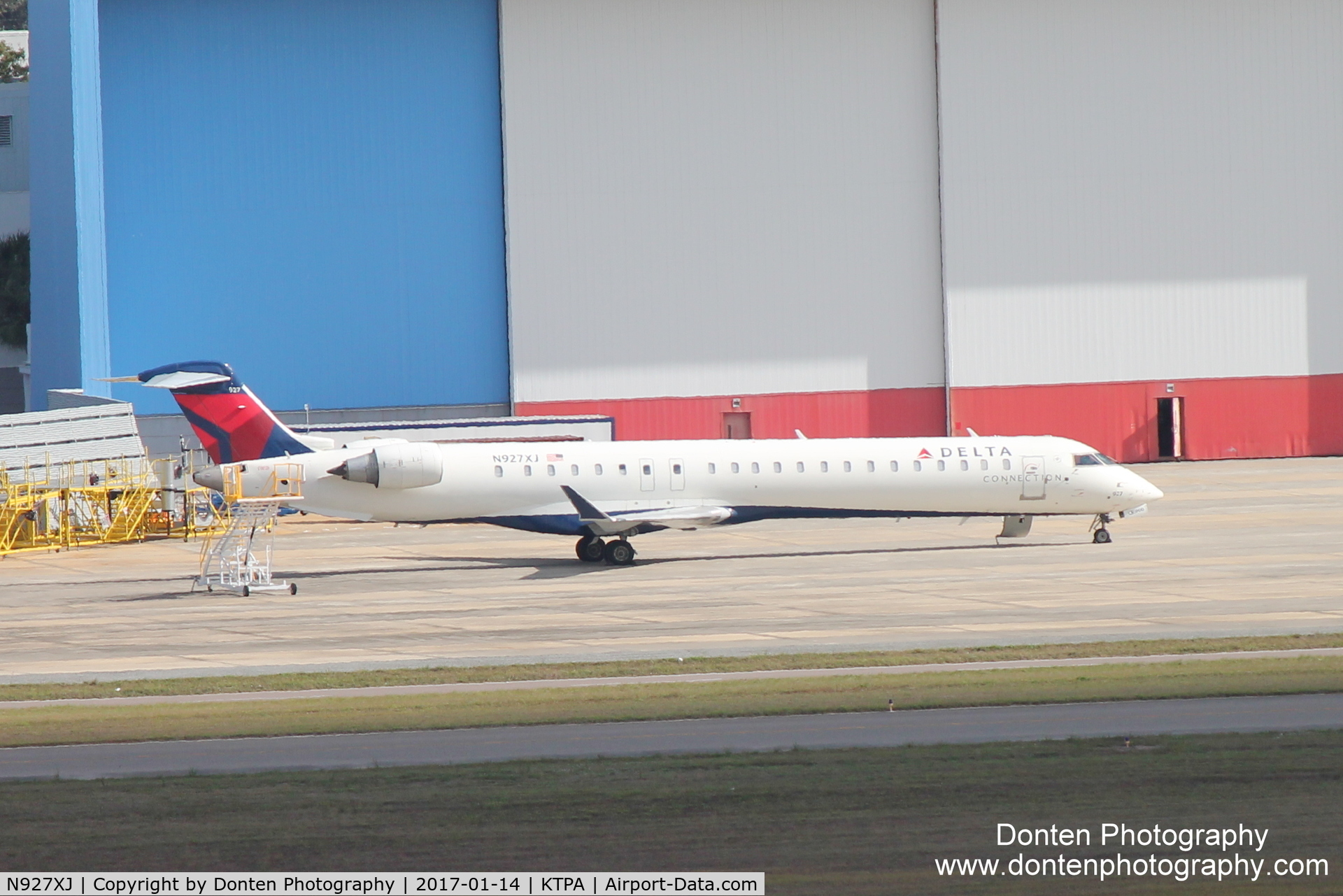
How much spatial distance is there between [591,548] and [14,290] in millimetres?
57393

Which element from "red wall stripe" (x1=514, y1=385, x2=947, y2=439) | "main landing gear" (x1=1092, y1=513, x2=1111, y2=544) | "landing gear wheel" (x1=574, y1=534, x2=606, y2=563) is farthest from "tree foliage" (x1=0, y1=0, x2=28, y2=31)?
"main landing gear" (x1=1092, y1=513, x2=1111, y2=544)

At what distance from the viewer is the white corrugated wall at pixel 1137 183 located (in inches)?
2522

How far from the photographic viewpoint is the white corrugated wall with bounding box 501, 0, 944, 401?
62.0m

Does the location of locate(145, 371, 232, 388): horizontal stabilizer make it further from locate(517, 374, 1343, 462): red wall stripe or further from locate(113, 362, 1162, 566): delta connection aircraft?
locate(517, 374, 1343, 462): red wall stripe

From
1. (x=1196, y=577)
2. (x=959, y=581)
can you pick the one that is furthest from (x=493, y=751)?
(x=1196, y=577)

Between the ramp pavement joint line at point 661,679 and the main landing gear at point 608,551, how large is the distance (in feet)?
46.8

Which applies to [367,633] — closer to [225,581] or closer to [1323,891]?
[225,581]

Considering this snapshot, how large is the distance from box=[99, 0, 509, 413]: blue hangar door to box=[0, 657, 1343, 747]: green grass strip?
40.2m

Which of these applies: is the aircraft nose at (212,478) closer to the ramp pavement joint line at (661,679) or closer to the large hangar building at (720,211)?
the ramp pavement joint line at (661,679)

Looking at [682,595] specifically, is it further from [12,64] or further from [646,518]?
[12,64]

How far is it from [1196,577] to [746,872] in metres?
22.8

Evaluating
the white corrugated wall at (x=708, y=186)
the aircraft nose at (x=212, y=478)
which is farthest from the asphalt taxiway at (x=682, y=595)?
the white corrugated wall at (x=708, y=186)

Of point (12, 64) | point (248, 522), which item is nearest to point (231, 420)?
point (248, 522)

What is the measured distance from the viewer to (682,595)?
32375mm
